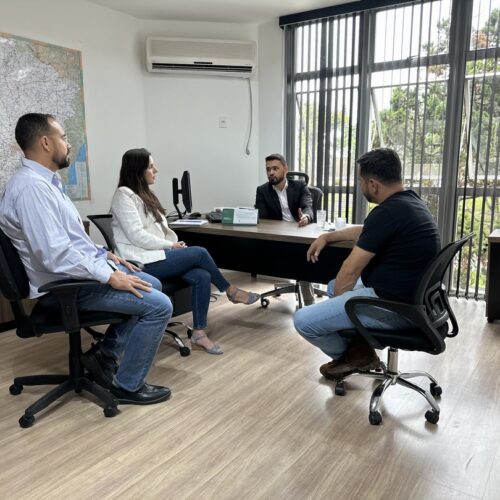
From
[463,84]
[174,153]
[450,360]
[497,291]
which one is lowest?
[450,360]

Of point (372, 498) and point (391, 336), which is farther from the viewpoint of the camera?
point (391, 336)

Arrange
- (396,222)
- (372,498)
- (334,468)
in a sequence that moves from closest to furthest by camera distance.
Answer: (372,498)
(334,468)
(396,222)

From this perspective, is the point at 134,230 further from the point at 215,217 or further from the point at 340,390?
the point at 340,390

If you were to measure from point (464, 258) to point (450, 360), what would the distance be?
159cm

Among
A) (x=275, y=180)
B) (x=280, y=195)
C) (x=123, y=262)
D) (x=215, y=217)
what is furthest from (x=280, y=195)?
(x=123, y=262)

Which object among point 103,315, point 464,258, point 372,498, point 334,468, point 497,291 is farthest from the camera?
point 464,258

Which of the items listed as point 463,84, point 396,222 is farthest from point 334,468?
point 463,84

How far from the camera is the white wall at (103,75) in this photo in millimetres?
3807

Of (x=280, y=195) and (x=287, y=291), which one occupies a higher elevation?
(x=280, y=195)

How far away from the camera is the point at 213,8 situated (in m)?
4.25

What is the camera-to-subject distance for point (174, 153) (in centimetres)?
478

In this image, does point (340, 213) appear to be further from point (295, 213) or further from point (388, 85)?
point (388, 85)

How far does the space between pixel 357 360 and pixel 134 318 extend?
45.1 inches

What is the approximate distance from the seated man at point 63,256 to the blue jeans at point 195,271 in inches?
21.6
